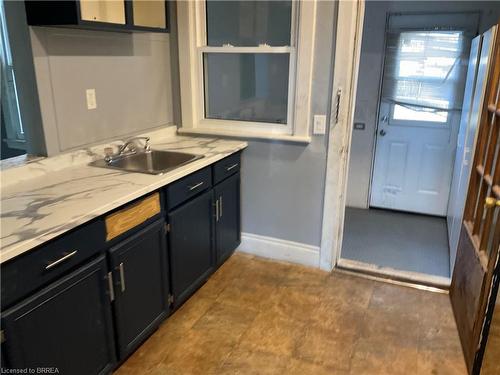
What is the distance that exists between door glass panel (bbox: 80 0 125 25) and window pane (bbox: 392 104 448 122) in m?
2.82

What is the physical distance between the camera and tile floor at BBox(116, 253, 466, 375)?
6.75ft

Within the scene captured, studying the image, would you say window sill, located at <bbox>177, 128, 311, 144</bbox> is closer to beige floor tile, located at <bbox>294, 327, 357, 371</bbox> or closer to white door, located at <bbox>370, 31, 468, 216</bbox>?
beige floor tile, located at <bbox>294, 327, 357, 371</bbox>

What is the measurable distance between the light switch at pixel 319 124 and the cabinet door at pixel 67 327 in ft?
5.33

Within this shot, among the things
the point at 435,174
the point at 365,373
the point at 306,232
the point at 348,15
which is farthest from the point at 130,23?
the point at 435,174

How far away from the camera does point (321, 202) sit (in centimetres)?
287

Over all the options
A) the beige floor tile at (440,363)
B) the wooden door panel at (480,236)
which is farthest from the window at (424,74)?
the beige floor tile at (440,363)

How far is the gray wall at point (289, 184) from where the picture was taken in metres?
2.75

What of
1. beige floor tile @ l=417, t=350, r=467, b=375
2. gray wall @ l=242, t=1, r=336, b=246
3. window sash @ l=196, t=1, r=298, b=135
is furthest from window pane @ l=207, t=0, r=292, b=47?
beige floor tile @ l=417, t=350, r=467, b=375

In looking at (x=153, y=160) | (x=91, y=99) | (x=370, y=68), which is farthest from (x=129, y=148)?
(x=370, y=68)

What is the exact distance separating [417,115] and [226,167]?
88.9 inches

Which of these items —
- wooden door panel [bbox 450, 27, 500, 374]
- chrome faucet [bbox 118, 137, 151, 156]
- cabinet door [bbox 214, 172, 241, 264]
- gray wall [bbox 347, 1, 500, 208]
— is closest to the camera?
wooden door panel [bbox 450, 27, 500, 374]

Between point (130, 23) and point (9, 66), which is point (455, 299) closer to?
point (130, 23)

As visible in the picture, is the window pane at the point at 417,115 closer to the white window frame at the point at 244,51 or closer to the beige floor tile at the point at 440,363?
the white window frame at the point at 244,51

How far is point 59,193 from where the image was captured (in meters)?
1.83
